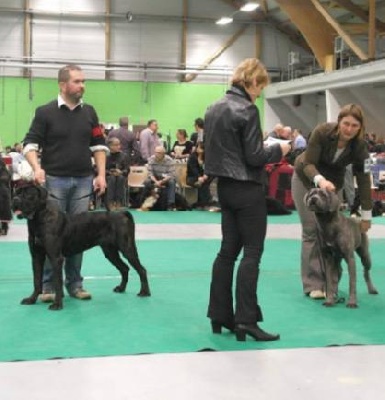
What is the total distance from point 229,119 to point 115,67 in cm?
1671

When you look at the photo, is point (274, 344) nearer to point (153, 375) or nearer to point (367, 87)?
point (153, 375)

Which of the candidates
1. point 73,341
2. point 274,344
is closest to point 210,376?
point 274,344

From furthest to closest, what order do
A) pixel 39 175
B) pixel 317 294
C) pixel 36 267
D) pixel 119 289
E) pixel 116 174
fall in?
1. pixel 116 174
2. pixel 119 289
3. pixel 317 294
4. pixel 36 267
5. pixel 39 175

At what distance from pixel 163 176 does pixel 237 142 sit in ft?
26.6

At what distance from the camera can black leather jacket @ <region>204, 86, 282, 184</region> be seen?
345 centimetres

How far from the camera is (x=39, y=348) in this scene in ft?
11.5

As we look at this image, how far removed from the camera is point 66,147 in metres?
4.46

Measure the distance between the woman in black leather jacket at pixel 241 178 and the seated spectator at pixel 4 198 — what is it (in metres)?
4.17

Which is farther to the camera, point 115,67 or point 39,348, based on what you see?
point 115,67

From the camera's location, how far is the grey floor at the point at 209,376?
112 inches

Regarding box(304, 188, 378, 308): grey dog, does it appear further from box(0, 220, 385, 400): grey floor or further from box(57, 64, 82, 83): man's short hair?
box(57, 64, 82, 83): man's short hair

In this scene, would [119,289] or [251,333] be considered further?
[119,289]

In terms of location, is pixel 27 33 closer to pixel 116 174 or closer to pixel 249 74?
pixel 116 174

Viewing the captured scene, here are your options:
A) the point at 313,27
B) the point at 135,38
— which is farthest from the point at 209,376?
the point at 135,38
